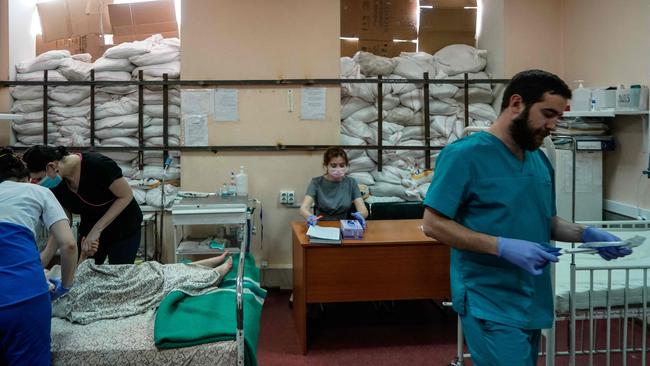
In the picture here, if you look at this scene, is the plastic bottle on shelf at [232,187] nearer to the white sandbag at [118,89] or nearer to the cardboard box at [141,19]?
the white sandbag at [118,89]

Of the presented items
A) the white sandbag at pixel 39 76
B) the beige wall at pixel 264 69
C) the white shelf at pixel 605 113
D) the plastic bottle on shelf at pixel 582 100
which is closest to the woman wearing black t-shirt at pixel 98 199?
the beige wall at pixel 264 69

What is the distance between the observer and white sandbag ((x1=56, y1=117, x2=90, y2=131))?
425cm

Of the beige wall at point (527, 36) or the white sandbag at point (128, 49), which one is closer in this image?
the white sandbag at point (128, 49)

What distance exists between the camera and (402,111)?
4359 mm

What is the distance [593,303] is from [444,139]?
2.23m

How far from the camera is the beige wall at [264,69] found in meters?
4.14

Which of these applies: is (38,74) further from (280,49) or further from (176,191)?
(280,49)

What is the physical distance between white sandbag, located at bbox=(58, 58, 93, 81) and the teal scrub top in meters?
3.55

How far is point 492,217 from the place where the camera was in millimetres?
1567

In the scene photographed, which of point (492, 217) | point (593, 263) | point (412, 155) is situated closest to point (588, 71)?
point (412, 155)

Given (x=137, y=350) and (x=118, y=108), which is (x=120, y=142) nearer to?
(x=118, y=108)

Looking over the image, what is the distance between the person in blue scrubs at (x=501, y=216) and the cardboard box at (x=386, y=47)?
9.88ft

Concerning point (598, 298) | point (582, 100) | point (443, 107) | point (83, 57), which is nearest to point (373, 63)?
point (443, 107)

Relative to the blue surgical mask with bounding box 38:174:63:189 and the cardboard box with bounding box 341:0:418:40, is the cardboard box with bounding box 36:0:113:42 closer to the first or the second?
the cardboard box with bounding box 341:0:418:40
